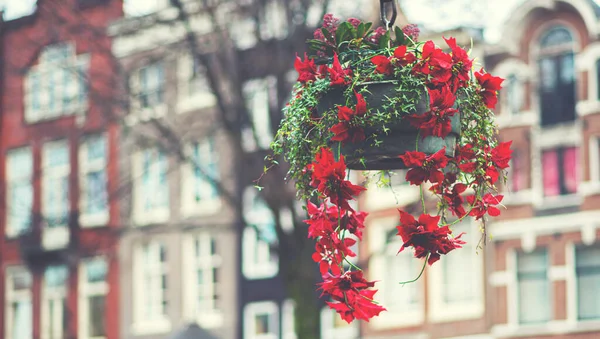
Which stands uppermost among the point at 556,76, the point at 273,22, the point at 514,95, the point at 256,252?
the point at 556,76

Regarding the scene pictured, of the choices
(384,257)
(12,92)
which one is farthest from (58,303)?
(12,92)

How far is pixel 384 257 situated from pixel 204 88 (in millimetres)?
5000

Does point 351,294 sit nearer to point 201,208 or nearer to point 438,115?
point 438,115

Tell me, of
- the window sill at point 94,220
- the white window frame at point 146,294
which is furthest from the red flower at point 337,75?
the window sill at point 94,220

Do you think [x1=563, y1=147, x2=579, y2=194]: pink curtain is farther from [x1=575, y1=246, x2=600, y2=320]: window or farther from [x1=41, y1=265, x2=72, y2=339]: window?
[x1=41, y1=265, x2=72, y2=339]: window

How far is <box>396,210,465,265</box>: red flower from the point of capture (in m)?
4.59

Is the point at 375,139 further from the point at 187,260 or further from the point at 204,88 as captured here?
the point at 187,260

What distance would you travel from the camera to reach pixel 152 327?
29.5 metres

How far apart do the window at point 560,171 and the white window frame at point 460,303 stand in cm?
156

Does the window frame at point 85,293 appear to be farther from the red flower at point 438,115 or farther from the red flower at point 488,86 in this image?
the red flower at point 438,115

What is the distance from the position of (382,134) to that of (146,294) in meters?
25.3

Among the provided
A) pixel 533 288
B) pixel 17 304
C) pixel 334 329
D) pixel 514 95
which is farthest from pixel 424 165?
pixel 17 304

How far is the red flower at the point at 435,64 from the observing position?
4.71m

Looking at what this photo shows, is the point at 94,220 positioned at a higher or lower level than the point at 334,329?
higher
